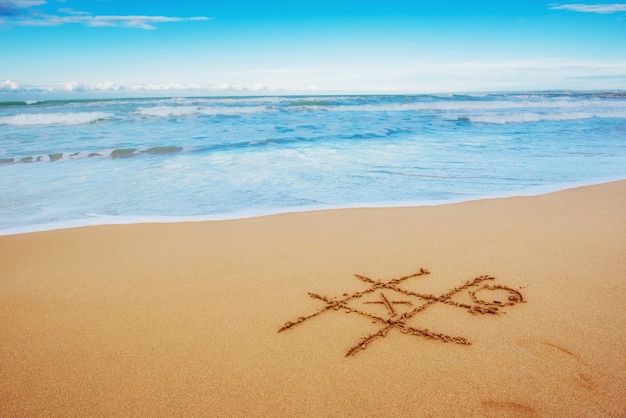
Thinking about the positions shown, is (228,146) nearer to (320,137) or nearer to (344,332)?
(320,137)

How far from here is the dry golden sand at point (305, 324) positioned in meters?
1.85

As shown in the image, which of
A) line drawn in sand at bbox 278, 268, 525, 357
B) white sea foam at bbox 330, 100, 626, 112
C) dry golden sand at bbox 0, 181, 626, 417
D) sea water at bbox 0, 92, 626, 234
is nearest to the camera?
dry golden sand at bbox 0, 181, 626, 417

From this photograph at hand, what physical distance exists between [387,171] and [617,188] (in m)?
3.38

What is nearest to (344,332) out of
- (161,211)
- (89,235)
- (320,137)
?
(89,235)

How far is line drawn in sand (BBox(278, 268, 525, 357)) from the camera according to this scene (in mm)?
2312

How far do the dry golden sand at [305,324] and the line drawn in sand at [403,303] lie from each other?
3 centimetres

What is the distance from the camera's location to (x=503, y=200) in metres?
4.94

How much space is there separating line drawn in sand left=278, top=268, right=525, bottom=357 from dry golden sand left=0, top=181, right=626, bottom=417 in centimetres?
3

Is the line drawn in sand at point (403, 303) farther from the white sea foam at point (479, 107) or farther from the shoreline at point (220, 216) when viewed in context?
the white sea foam at point (479, 107)

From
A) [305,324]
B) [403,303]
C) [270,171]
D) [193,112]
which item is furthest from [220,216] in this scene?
[193,112]

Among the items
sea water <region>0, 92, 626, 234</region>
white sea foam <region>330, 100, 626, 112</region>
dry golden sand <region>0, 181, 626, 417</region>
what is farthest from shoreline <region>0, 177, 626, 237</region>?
white sea foam <region>330, 100, 626, 112</region>

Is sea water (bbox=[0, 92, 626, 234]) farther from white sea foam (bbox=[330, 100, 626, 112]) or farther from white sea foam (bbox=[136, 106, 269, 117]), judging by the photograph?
white sea foam (bbox=[330, 100, 626, 112])

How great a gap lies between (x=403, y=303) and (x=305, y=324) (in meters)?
0.70

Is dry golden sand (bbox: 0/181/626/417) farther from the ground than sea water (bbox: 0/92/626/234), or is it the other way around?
dry golden sand (bbox: 0/181/626/417)
